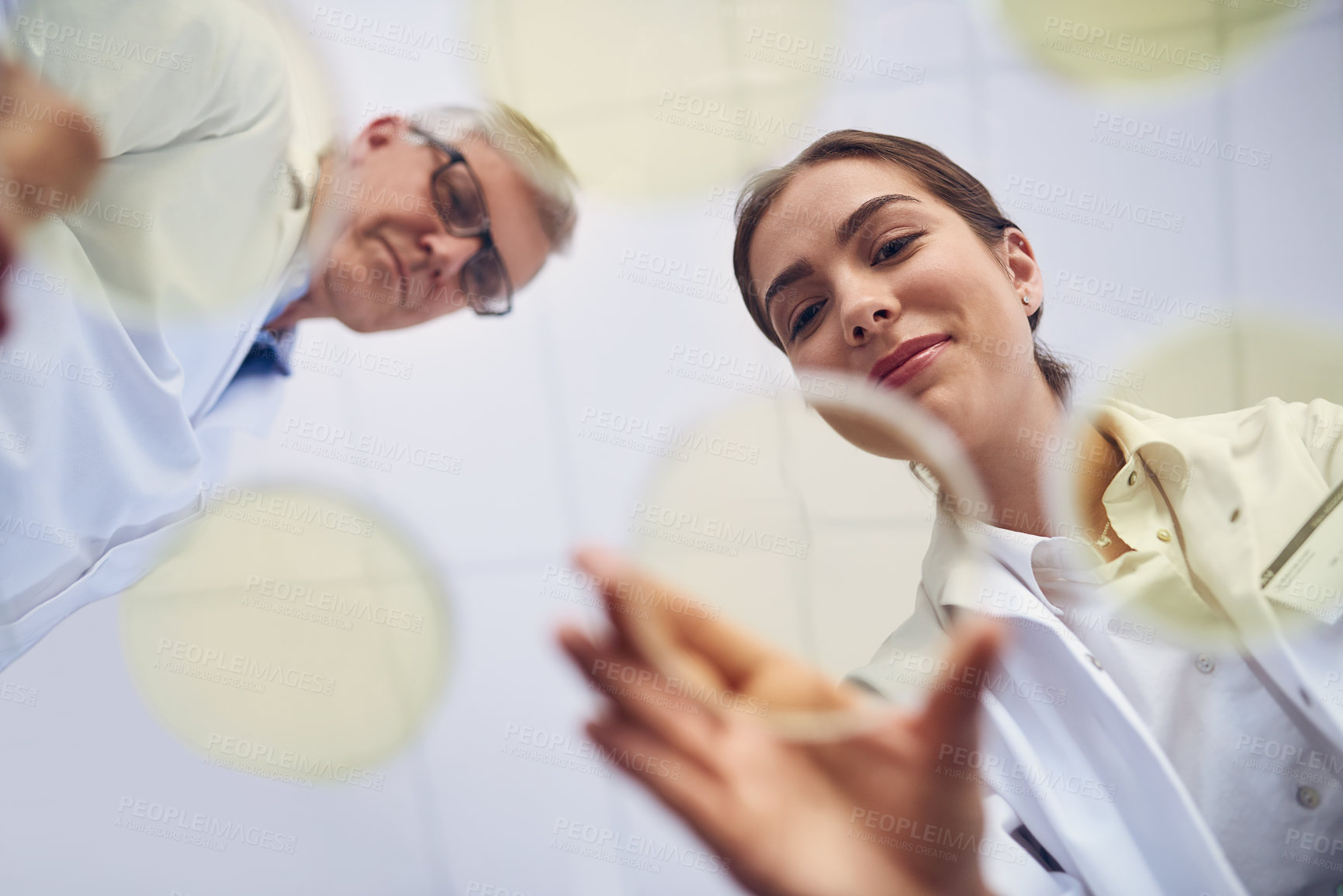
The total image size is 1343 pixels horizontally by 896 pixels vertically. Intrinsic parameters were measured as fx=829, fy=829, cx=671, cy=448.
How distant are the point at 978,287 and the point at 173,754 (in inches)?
69.9

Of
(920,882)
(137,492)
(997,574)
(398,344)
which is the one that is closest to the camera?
(920,882)

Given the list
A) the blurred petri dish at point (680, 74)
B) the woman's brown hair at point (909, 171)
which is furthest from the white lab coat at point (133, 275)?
the woman's brown hair at point (909, 171)

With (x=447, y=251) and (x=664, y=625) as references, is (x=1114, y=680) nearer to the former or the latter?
(x=664, y=625)

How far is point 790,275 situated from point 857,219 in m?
0.14

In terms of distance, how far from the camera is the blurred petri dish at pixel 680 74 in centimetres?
157

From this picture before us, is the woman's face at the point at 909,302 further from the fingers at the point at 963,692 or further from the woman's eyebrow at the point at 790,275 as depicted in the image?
the fingers at the point at 963,692

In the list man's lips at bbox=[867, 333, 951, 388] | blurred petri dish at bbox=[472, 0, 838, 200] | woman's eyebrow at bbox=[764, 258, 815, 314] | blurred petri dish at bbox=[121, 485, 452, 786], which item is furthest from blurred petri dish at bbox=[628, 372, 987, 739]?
blurred petri dish at bbox=[121, 485, 452, 786]

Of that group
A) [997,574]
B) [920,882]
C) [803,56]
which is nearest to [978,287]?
[997,574]

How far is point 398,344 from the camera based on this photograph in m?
1.64

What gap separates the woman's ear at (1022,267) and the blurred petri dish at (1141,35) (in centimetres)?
39

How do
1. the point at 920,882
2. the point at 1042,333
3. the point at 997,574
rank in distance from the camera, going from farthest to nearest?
the point at 1042,333 < the point at 997,574 < the point at 920,882

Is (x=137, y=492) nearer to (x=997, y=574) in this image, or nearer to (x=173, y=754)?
(x=173, y=754)

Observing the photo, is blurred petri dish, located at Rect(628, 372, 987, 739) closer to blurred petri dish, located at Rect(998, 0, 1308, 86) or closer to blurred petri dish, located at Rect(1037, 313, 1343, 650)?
blurred petri dish, located at Rect(1037, 313, 1343, 650)

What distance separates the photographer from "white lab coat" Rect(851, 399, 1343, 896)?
1.16 meters
